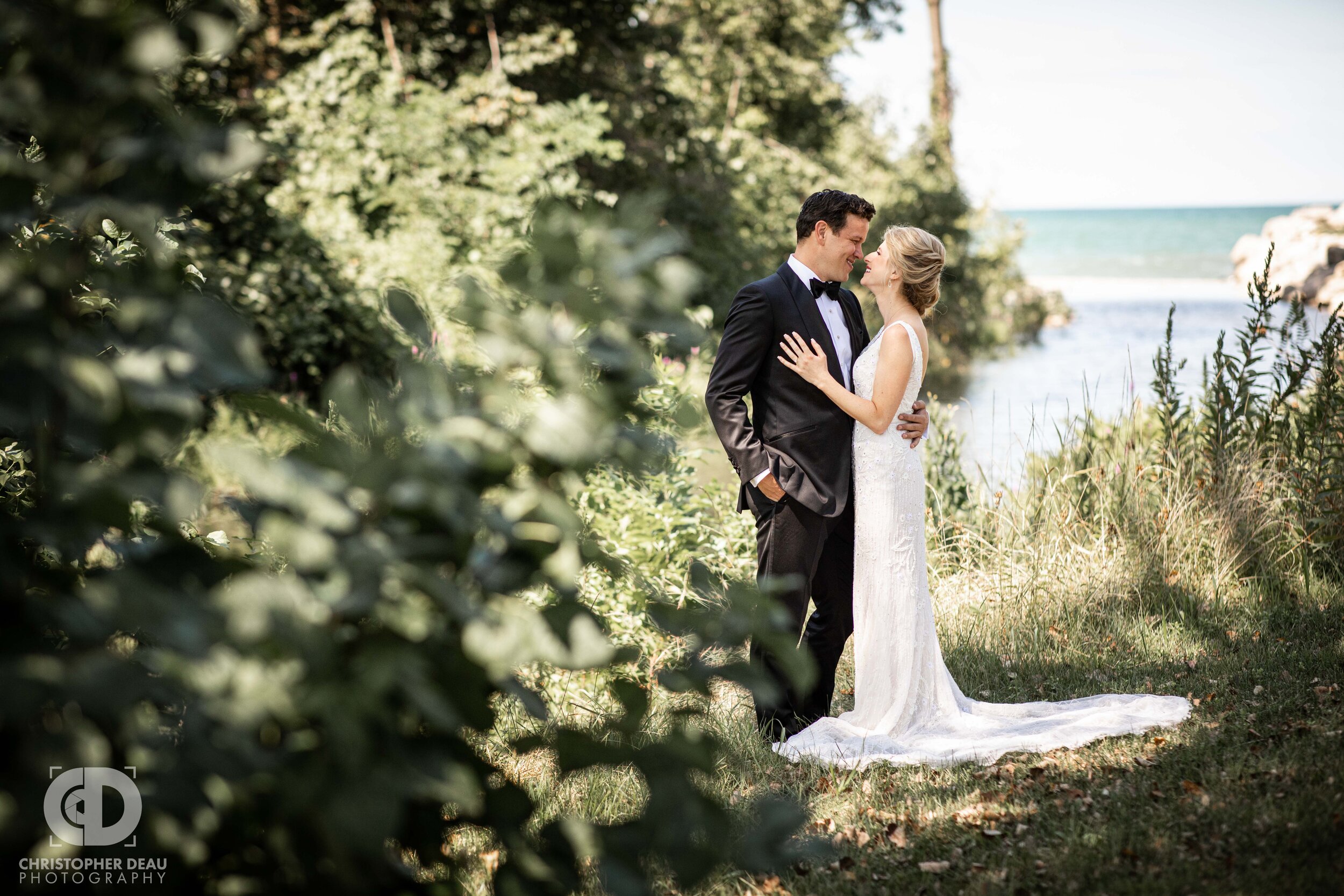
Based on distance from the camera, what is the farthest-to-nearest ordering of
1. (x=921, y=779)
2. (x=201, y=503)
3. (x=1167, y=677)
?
(x=1167, y=677) < (x=921, y=779) < (x=201, y=503)

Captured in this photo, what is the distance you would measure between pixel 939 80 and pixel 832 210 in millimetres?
17780

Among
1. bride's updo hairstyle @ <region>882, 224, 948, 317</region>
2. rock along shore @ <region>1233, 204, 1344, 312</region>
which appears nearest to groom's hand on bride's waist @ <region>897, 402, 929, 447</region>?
bride's updo hairstyle @ <region>882, 224, 948, 317</region>

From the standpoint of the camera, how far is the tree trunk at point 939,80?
18.8 metres

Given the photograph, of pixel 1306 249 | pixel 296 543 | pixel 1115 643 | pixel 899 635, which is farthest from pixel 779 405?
pixel 1306 249

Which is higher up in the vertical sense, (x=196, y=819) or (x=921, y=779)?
(x=196, y=819)

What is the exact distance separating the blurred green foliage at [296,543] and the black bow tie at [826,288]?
265 centimetres

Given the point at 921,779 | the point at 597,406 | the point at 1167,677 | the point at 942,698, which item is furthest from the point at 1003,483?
the point at 597,406

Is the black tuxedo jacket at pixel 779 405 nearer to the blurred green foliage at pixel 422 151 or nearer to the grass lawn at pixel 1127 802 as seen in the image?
the grass lawn at pixel 1127 802

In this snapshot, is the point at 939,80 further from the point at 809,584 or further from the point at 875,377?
the point at 809,584

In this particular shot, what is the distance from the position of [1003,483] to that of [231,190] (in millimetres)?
6856

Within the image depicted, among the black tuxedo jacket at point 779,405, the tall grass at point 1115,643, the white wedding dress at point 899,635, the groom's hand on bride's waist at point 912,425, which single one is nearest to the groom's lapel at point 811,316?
the black tuxedo jacket at point 779,405

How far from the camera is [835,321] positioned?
400 cm

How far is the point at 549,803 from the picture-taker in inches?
122

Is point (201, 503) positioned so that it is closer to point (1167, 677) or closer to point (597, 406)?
point (597, 406)
